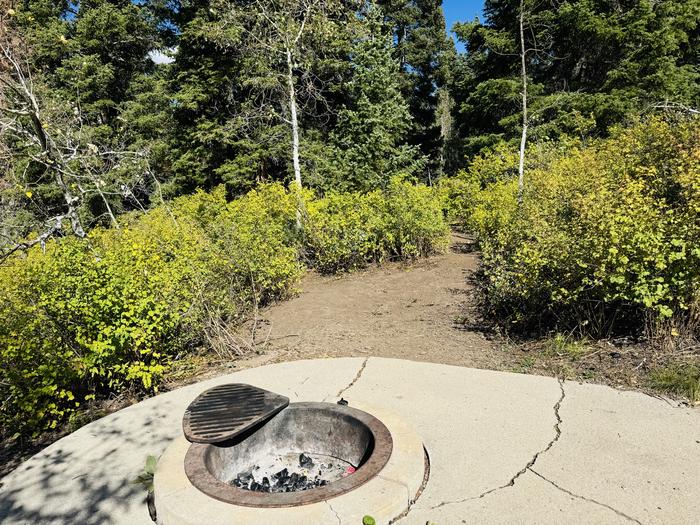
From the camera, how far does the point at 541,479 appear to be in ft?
7.94

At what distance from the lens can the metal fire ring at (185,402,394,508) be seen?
2195 millimetres

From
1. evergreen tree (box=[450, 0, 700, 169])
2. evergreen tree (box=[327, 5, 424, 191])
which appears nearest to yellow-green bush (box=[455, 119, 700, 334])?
evergreen tree (box=[327, 5, 424, 191])

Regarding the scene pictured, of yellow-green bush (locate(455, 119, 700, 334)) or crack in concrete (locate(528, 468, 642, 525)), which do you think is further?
yellow-green bush (locate(455, 119, 700, 334))

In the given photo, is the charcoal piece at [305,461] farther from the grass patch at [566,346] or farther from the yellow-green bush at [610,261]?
the yellow-green bush at [610,261]

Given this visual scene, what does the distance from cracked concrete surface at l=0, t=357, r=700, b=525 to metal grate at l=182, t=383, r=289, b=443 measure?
39cm

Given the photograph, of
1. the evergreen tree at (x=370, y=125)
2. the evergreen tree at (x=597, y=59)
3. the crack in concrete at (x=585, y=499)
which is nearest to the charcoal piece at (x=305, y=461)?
the crack in concrete at (x=585, y=499)

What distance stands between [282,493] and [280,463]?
688 millimetres

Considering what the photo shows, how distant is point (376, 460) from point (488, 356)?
265 centimetres

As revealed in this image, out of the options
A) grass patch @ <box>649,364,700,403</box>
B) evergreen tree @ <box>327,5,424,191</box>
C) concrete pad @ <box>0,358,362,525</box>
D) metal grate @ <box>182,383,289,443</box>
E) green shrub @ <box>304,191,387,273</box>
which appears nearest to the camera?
concrete pad @ <box>0,358,362,525</box>

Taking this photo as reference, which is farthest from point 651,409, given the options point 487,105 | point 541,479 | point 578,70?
point 578,70

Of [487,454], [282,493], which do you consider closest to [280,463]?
[282,493]

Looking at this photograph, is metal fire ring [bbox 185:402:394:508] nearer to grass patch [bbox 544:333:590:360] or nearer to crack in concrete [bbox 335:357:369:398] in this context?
crack in concrete [bbox 335:357:369:398]

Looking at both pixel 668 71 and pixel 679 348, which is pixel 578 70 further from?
pixel 679 348

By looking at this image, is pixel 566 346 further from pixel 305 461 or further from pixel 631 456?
pixel 305 461
